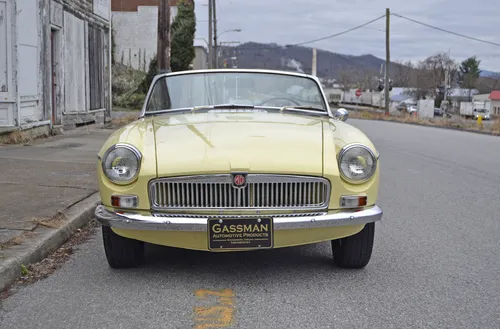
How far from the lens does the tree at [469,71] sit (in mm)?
113938

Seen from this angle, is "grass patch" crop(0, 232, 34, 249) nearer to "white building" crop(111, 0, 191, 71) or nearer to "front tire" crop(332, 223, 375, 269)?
"front tire" crop(332, 223, 375, 269)

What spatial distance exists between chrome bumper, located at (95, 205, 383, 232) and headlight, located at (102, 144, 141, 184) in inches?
9.5

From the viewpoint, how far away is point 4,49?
38.1ft

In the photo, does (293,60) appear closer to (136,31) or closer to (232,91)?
(136,31)

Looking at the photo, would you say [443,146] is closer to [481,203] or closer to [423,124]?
[481,203]

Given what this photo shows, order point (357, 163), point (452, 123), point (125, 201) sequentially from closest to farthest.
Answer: point (125, 201), point (357, 163), point (452, 123)

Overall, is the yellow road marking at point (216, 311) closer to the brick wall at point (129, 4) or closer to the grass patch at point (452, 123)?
the grass patch at point (452, 123)

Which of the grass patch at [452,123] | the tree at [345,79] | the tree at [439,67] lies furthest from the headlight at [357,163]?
the tree at [345,79]

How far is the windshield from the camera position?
223 inches

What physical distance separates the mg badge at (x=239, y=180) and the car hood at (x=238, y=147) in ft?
0.14

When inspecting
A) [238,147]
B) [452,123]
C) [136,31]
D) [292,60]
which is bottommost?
[452,123]

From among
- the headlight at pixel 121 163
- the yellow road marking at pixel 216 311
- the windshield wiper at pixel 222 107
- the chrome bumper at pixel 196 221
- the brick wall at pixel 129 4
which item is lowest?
the yellow road marking at pixel 216 311

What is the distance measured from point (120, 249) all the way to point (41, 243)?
805mm

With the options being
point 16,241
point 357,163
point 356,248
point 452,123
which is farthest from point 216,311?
point 452,123
